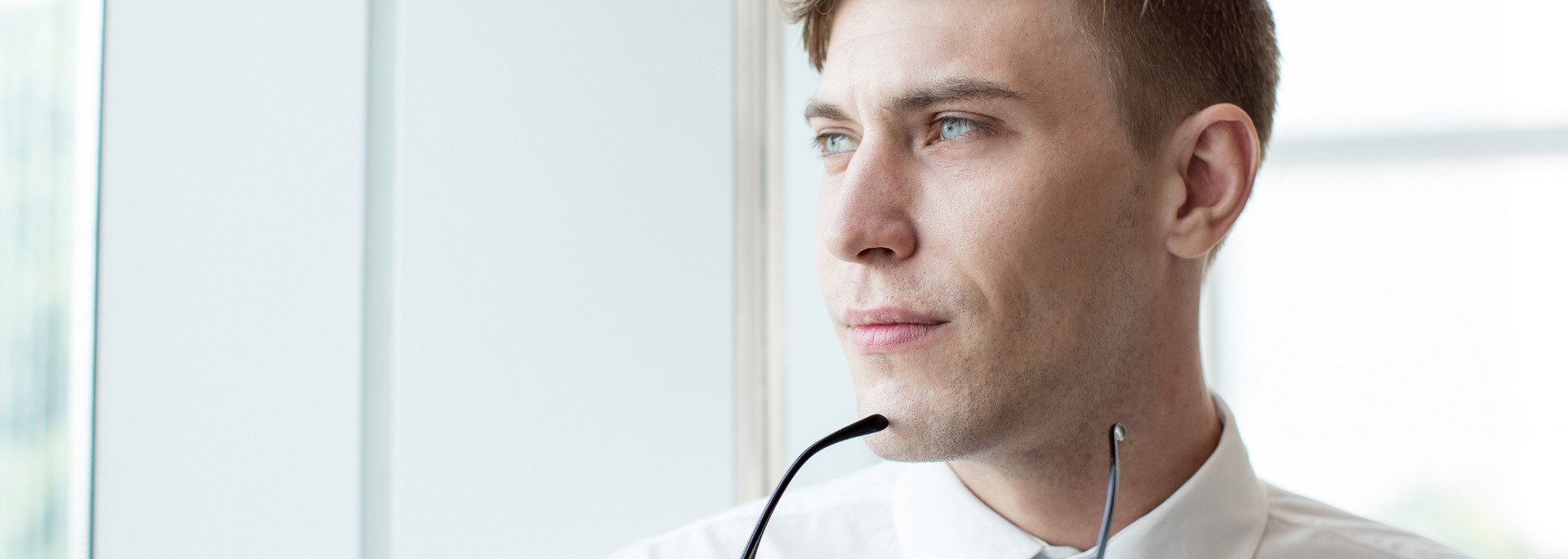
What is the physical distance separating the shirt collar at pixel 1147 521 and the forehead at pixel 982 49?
0.44m

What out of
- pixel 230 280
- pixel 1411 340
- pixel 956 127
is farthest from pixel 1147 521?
pixel 1411 340

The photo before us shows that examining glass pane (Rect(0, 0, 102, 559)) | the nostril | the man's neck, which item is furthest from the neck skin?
glass pane (Rect(0, 0, 102, 559))

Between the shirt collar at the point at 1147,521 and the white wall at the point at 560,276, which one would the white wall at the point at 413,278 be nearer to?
the white wall at the point at 560,276

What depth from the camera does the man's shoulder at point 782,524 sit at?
1020 mm

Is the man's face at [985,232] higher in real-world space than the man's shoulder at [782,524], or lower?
higher

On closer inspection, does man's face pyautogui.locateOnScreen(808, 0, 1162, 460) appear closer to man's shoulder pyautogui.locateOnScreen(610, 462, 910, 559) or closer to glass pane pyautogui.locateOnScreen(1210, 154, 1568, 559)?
man's shoulder pyautogui.locateOnScreen(610, 462, 910, 559)

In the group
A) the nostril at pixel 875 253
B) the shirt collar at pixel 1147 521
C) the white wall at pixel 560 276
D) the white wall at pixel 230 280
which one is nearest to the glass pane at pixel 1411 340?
the shirt collar at pixel 1147 521

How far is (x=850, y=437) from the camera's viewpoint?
0.83 m

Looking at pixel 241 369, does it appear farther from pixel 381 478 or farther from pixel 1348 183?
pixel 1348 183

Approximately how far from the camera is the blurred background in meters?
0.74

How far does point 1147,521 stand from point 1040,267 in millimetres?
314

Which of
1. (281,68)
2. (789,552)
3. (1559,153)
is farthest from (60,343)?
(1559,153)

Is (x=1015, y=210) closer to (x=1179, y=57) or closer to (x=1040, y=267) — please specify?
(x=1040, y=267)

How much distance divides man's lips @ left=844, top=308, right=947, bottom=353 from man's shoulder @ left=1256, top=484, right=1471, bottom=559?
48 cm
